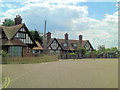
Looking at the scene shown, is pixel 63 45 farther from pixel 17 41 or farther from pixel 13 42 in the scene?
pixel 13 42

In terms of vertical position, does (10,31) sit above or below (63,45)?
above

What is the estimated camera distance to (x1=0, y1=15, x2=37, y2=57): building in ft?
126

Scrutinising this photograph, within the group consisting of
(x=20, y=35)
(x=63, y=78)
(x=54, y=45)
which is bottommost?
(x=63, y=78)

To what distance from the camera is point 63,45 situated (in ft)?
246

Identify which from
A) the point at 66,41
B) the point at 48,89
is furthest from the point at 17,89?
the point at 66,41

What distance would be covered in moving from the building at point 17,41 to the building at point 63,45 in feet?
76.4

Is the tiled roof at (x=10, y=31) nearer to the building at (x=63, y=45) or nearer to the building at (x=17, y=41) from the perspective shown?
the building at (x=17, y=41)

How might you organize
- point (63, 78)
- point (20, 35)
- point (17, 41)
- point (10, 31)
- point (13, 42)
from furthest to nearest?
point (10, 31) → point (20, 35) → point (17, 41) → point (13, 42) → point (63, 78)

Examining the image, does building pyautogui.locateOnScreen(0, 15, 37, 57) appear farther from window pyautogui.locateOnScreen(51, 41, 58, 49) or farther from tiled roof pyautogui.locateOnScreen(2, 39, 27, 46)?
window pyautogui.locateOnScreen(51, 41, 58, 49)

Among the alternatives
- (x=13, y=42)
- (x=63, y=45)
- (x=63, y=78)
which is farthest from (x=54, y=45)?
(x=63, y=78)

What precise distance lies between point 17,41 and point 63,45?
36265 mm

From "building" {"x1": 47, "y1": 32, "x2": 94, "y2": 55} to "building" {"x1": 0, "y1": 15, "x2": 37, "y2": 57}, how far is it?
917 inches

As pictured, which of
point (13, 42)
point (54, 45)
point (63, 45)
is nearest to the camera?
point (13, 42)

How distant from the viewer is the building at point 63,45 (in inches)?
2670
